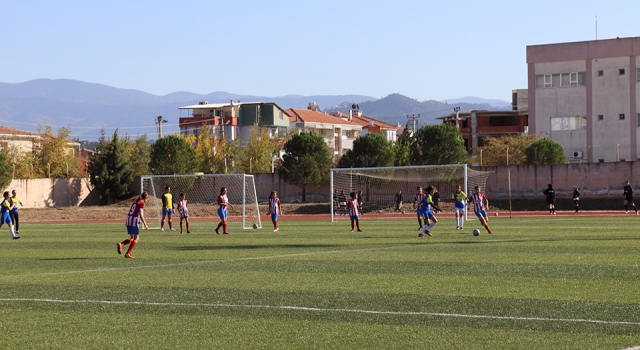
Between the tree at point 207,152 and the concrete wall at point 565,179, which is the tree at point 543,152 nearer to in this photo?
the concrete wall at point 565,179

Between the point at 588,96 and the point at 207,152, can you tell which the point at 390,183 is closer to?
the point at 588,96

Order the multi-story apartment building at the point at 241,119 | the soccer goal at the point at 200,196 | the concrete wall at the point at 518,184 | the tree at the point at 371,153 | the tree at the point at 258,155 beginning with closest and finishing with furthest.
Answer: the soccer goal at the point at 200,196, the concrete wall at the point at 518,184, the tree at the point at 371,153, the tree at the point at 258,155, the multi-story apartment building at the point at 241,119

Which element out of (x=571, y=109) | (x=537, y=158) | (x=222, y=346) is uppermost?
(x=571, y=109)

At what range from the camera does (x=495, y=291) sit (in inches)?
505

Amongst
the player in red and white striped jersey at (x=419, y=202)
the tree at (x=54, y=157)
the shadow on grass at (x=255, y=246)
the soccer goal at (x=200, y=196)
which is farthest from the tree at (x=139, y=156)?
the shadow on grass at (x=255, y=246)

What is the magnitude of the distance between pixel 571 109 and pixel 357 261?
56.7 meters

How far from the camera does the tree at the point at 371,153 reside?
60.2 metres

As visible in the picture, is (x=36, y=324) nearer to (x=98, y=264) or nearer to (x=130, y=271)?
(x=130, y=271)

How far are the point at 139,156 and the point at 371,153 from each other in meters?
26.9

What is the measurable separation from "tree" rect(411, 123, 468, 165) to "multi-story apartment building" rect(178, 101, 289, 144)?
49.7m

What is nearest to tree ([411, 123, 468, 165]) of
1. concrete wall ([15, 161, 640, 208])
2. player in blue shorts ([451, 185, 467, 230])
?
concrete wall ([15, 161, 640, 208])

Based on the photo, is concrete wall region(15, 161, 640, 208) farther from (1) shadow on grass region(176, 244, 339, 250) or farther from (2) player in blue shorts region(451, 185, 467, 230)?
(1) shadow on grass region(176, 244, 339, 250)

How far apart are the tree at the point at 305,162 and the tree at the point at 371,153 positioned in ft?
6.98

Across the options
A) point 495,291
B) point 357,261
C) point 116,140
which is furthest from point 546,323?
point 116,140
